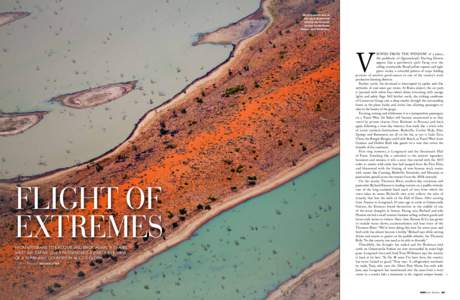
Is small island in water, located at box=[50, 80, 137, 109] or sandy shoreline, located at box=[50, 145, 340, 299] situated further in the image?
small island in water, located at box=[50, 80, 137, 109]

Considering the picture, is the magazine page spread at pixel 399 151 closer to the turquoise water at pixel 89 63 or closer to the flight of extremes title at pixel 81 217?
the turquoise water at pixel 89 63

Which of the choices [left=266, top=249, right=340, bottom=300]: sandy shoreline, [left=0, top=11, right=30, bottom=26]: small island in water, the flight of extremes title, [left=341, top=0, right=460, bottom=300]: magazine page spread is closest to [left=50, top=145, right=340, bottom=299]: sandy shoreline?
the flight of extremes title

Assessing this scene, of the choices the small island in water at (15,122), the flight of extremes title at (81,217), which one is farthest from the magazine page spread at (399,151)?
the small island in water at (15,122)

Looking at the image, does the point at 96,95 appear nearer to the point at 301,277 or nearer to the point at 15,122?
the point at 15,122

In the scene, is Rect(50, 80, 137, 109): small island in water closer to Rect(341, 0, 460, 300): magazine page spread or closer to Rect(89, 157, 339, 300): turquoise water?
Rect(89, 157, 339, 300): turquoise water

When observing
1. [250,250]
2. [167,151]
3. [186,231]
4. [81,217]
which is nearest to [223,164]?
[167,151]

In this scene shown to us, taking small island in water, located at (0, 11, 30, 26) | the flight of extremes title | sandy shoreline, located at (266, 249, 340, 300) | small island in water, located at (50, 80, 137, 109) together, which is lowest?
sandy shoreline, located at (266, 249, 340, 300)
